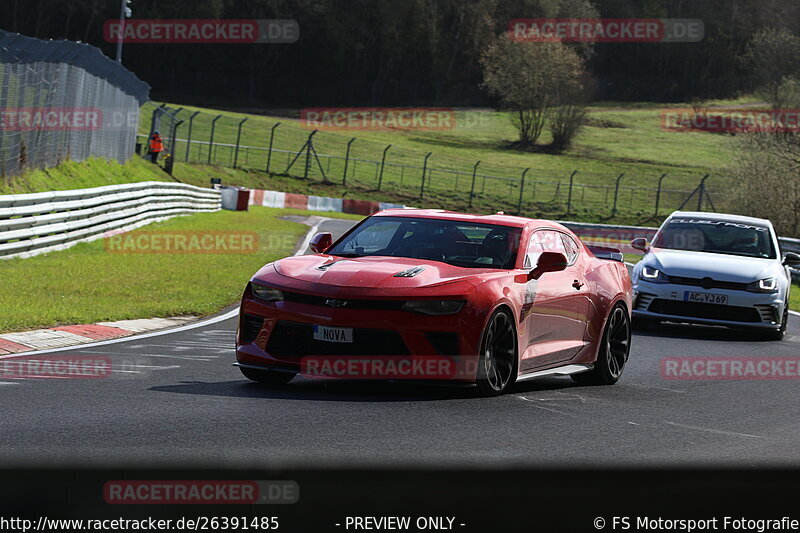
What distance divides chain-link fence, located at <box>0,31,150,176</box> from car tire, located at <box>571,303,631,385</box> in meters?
13.9

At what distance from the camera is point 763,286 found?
51.8 feet

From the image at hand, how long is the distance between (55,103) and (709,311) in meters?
15.9

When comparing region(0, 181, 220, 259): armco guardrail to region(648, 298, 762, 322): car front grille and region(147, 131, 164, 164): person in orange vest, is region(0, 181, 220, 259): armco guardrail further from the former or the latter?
region(147, 131, 164, 164): person in orange vest

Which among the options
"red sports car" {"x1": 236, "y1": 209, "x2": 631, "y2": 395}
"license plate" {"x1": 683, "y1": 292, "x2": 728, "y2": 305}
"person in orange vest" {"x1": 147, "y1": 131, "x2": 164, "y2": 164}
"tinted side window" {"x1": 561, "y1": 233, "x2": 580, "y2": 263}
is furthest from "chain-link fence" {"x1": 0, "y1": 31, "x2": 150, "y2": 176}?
"red sports car" {"x1": 236, "y1": 209, "x2": 631, "y2": 395}

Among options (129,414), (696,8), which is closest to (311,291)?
(129,414)

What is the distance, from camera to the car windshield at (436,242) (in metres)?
9.45

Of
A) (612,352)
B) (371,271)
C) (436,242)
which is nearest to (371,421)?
(371,271)

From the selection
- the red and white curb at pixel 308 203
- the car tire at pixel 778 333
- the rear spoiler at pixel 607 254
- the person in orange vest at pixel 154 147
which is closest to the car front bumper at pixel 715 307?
the car tire at pixel 778 333

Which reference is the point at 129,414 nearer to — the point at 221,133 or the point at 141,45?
the point at 221,133

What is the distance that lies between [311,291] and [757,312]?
889 cm

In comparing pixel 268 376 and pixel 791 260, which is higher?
pixel 791 260

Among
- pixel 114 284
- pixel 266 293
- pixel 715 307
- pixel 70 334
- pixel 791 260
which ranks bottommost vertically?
pixel 114 284

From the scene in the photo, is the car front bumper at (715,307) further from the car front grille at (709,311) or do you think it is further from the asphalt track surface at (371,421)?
the asphalt track surface at (371,421)

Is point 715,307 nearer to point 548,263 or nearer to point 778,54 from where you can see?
point 548,263
